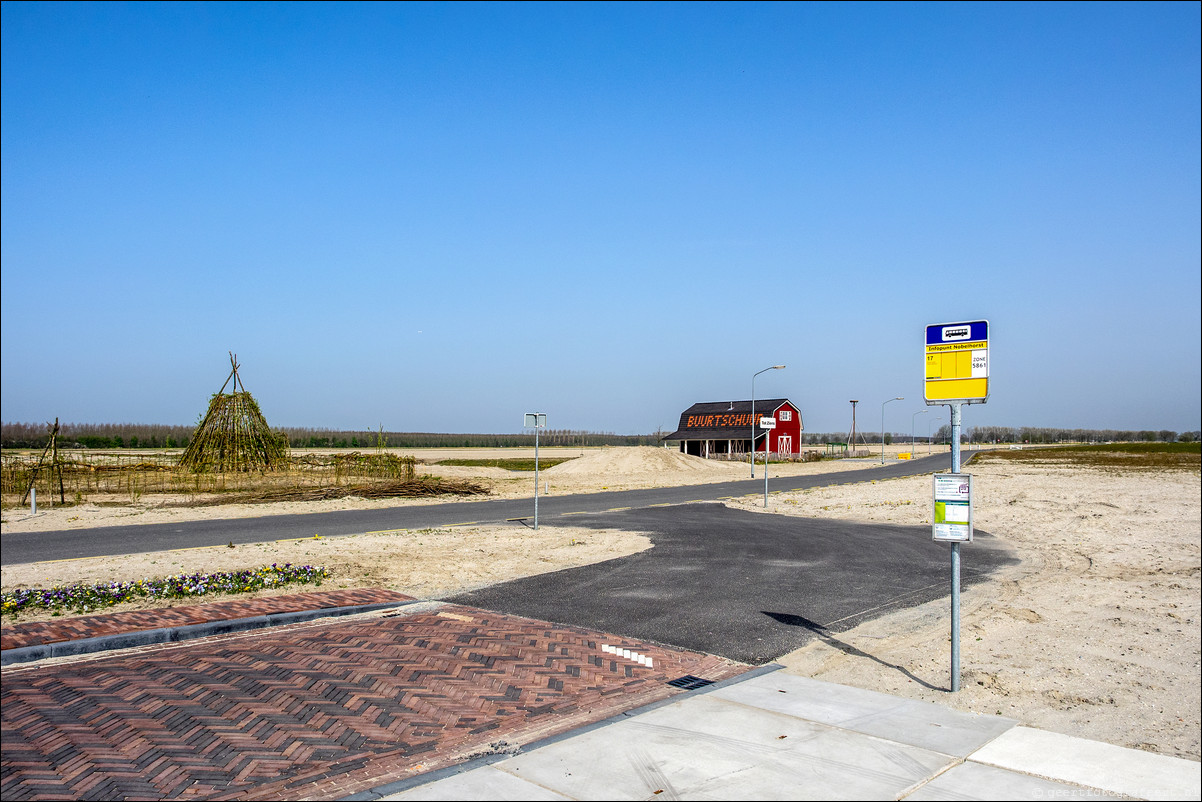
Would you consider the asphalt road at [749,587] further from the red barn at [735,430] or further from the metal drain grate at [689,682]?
the red barn at [735,430]

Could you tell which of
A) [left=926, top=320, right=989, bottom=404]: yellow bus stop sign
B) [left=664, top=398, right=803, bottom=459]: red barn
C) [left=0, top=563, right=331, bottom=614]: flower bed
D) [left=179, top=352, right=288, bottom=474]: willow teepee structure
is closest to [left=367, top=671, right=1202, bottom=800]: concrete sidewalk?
[left=926, top=320, right=989, bottom=404]: yellow bus stop sign

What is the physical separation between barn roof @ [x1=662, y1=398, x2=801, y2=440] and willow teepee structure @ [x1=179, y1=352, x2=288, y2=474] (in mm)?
44464

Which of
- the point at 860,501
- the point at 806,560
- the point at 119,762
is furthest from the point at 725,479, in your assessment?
the point at 119,762

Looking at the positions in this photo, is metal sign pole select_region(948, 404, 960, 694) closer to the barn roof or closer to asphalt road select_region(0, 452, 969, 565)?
asphalt road select_region(0, 452, 969, 565)

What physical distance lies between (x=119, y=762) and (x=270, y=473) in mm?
33198

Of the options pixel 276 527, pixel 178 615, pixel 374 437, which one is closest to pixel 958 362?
pixel 178 615

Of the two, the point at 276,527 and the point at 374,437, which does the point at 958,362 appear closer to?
the point at 276,527

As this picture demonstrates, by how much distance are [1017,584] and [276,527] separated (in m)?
16.3

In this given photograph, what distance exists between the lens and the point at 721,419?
74.8 meters

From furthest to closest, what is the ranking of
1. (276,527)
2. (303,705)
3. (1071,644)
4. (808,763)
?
(276,527)
(1071,644)
(303,705)
(808,763)

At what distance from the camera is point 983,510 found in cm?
2112

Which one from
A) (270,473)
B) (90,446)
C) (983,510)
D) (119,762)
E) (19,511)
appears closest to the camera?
(119,762)

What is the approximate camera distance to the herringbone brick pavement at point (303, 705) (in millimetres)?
4645

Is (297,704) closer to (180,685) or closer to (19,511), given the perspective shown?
(180,685)
